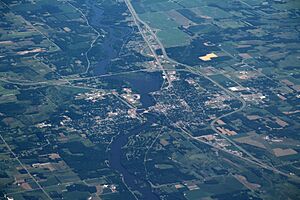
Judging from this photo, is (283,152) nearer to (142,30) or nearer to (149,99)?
(149,99)

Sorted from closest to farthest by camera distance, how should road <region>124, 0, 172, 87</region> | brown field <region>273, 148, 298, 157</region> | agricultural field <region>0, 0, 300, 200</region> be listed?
1. agricultural field <region>0, 0, 300, 200</region>
2. brown field <region>273, 148, 298, 157</region>
3. road <region>124, 0, 172, 87</region>

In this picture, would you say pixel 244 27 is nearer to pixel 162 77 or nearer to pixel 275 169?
pixel 162 77

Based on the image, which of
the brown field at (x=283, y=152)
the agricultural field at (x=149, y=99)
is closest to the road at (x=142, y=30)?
the agricultural field at (x=149, y=99)

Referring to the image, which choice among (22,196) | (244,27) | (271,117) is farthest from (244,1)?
(22,196)

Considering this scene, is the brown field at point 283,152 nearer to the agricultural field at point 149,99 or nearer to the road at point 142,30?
the agricultural field at point 149,99

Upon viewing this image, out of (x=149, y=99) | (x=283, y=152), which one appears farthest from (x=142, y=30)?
(x=283, y=152)

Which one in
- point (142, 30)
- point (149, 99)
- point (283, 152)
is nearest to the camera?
point (283, 152)

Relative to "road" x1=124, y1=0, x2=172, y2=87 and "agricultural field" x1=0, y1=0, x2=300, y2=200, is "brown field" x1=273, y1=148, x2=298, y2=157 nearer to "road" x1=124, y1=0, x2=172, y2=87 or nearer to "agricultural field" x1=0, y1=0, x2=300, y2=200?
"agricultural field" x1=0, y1=0, x2=300, y2=200

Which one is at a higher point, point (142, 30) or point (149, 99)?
point (142, 30)

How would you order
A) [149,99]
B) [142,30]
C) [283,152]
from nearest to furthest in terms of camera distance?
[283,152] → [149,99] → [142,30]

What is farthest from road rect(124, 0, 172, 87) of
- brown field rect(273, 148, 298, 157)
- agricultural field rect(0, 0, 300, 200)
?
brown field rect(273, 148, 298, 157)

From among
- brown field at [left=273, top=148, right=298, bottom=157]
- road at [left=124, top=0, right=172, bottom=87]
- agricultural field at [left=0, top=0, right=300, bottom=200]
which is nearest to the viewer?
agricultural field at [left=0, top=0, right=300, bottom=200]
